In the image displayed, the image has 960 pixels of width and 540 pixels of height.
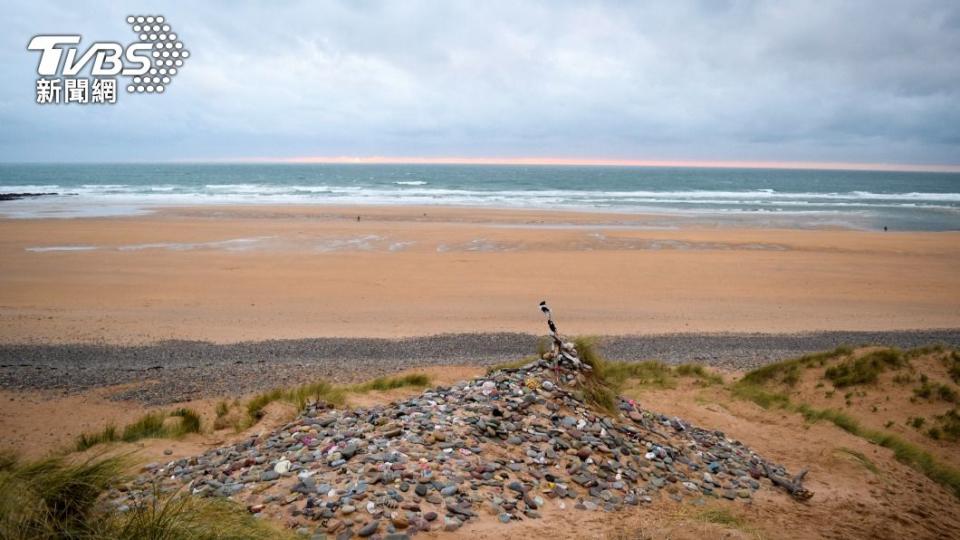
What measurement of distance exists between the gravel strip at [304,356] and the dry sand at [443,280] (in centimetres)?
85

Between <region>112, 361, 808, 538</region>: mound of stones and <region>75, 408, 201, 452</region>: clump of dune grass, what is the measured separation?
1494 millimetres

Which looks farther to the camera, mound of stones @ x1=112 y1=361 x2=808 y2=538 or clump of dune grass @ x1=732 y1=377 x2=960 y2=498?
clump of dune grass @ x1=732 y1=377 x2=960 y2=498

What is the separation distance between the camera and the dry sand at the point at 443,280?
50.3 ft

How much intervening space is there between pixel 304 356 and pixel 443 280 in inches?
343

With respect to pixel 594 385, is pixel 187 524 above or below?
above

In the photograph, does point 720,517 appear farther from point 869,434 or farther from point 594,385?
point 869,434

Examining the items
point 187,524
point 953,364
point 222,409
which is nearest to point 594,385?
point 187,524

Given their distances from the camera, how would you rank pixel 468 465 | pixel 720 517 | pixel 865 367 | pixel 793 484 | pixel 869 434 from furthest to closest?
pixel 865 367 → pixel 869 434 → pixel 793 484 → pixel 468 465 → pixel 720 517

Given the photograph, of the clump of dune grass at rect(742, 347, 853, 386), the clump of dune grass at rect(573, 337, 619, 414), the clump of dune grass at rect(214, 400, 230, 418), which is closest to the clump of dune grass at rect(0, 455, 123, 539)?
the clump of dune grass at rect(214, 400, 230, 418)

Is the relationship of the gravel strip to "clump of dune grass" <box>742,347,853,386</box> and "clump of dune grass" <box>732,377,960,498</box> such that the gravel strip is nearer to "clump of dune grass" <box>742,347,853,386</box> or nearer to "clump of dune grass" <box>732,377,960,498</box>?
"clump of dune grass" <box>742,347,853,386</box>

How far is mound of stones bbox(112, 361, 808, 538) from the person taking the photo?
5.01 metres

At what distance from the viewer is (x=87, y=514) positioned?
3736 millimetres

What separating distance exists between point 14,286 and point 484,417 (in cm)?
1972

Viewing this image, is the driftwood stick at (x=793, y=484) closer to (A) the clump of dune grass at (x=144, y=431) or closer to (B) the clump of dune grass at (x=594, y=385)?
(B) the clump of dune grass at (x=594, y=385)
